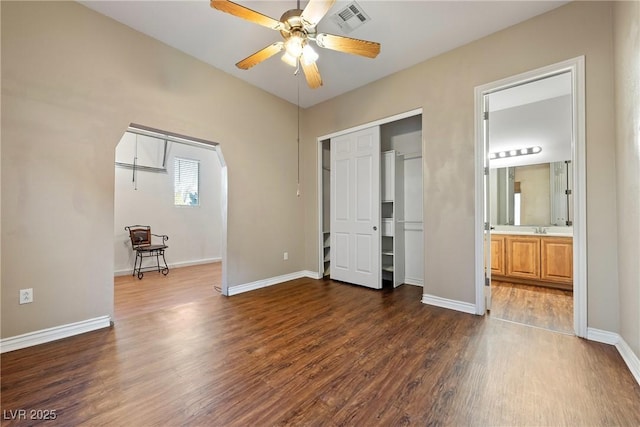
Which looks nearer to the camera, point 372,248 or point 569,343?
point 569,343

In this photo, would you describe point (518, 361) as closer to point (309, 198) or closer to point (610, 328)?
point (610, 328)

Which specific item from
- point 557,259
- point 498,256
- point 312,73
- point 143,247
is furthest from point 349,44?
point 143,247

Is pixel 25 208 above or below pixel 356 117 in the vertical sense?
below

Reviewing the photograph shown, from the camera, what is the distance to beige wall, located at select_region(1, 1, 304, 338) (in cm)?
218

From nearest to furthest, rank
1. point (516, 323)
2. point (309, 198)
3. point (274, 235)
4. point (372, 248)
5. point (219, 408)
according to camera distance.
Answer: point (219, 408), point (516, 323), point (372, 248), point (274, 235), point (309, 198)

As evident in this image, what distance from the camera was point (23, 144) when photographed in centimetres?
222

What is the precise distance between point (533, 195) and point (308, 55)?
14.7 ft

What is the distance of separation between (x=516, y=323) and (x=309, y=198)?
11.1 feet

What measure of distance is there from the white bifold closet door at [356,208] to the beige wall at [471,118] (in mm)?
401

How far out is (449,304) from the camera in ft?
10.3

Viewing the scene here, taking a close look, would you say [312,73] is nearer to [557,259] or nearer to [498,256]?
[498,256]

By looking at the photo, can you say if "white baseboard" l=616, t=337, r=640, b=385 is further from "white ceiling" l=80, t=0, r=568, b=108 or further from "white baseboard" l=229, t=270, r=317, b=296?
"white baseboard" l=229, t=270, r=317, b=296

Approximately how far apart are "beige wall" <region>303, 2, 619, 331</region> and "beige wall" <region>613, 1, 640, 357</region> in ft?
0.34

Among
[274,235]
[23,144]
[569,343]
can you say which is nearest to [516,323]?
[569,343]
